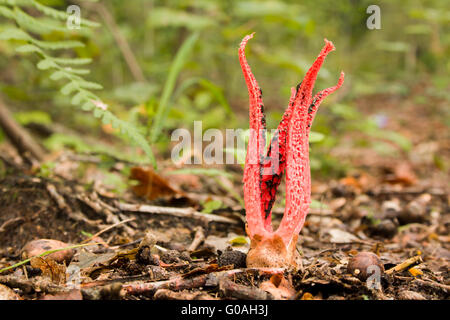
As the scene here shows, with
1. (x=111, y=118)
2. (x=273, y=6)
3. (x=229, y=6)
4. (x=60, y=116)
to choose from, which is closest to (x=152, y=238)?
(x=111, y=118)

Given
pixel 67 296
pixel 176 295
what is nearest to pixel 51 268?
pixel 67 296

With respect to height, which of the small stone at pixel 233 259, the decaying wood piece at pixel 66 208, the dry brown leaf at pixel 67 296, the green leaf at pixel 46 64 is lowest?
the dry brown leaf at pixel 67 296

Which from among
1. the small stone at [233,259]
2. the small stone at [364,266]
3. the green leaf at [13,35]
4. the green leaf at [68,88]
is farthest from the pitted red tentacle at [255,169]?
the green leaf at [13,35]

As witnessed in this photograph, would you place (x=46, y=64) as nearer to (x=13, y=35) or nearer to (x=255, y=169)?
(x=13, y=35)

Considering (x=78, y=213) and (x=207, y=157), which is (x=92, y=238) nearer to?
(x=78, y=213)

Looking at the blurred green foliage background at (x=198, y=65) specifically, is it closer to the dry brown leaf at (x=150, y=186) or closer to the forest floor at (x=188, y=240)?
the dry brown leaf at (x=150, y=186)

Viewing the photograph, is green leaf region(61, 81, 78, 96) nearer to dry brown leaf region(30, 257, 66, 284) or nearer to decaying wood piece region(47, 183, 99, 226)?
decaying wood piece region(47, 183, 99, 226)
